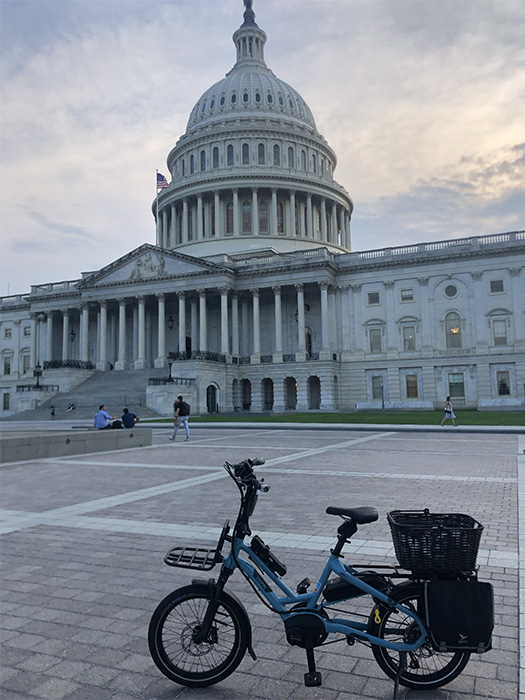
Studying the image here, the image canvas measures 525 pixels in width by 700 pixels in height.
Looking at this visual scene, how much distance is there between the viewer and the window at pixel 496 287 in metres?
57.1

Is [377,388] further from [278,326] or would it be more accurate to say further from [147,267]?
[147,267]

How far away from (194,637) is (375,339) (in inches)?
2336

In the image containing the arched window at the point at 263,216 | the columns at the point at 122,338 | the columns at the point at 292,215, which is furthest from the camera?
the arched window at the point at 263,216

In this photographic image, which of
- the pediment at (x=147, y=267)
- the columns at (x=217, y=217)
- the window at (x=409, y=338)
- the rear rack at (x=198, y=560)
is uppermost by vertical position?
the columns at (x=217, y=217)

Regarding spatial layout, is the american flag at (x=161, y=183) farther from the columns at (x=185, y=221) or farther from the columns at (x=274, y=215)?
the columns at (x=274, y=215)

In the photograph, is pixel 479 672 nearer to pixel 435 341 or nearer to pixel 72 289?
pixel 435 341

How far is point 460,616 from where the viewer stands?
3.75 meters

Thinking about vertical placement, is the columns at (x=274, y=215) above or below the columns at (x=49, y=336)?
above

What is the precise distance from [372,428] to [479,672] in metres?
26.7

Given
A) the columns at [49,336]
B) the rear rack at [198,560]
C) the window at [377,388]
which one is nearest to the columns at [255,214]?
the window at [377,388]

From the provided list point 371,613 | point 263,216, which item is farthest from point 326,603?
point 263,216

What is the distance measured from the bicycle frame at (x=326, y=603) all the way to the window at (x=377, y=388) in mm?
57308

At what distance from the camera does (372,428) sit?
3052 centimetres

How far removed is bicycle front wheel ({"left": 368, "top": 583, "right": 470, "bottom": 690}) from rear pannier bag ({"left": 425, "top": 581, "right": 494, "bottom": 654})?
4.9 inches
